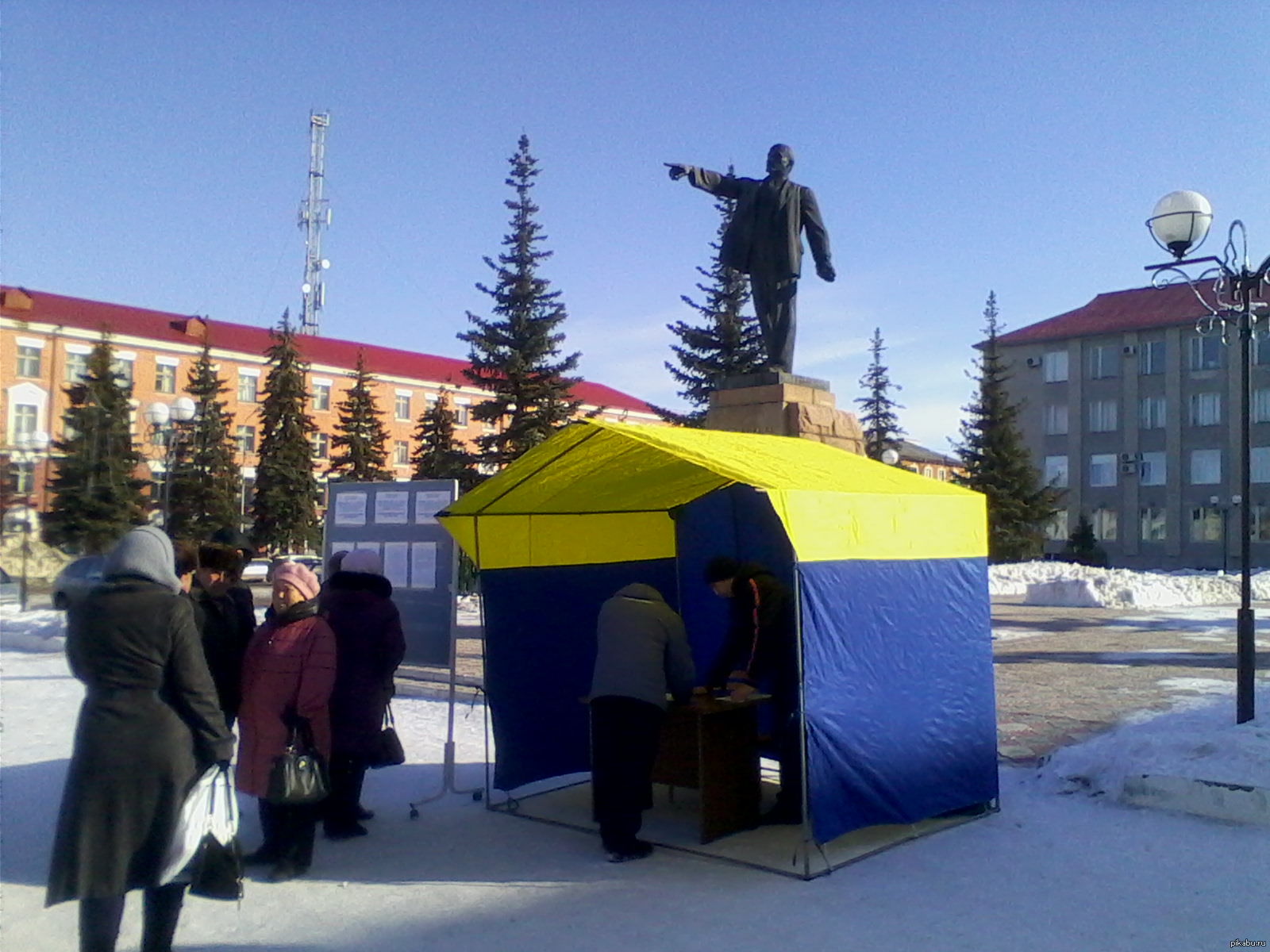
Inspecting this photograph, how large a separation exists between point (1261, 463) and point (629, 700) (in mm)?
60954

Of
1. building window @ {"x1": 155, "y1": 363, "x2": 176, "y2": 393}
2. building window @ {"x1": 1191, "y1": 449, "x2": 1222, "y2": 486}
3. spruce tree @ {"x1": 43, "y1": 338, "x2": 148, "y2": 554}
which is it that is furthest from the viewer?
building window @ {"x1": 155, "y1": 363, "x2": 176, "y2": 393}

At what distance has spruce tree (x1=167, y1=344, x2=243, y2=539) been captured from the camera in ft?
143

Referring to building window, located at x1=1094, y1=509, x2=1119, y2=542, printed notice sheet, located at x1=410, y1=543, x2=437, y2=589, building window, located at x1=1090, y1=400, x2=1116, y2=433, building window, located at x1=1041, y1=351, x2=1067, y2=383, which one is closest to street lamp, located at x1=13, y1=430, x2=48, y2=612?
printed notice sheet, located at x1=410, y1=543, x2=437, y2=589

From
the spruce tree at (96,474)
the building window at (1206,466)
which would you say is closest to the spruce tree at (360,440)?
the spruce tree at (96,474)

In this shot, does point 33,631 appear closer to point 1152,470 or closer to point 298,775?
point 298,775

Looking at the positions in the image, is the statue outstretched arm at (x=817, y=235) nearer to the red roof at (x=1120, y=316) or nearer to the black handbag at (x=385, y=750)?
the black handbag at (x=385, y=750)

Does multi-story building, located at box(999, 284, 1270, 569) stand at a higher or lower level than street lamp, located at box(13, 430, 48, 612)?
higher

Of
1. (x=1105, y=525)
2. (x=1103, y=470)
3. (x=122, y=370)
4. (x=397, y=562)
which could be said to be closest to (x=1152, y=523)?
(x=1105, y=525)

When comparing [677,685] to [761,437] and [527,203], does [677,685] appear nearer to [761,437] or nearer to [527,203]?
[761,437]

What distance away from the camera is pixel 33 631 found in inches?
805

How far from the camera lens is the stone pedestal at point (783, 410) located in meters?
9.09

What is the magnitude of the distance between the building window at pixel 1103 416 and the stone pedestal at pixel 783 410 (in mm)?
55017

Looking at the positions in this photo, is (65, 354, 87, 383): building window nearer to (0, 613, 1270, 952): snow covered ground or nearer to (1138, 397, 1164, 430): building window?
(0, 613, 1270, 952): snow covered ground

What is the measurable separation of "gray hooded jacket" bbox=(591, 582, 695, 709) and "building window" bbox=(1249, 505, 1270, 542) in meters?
58.2
